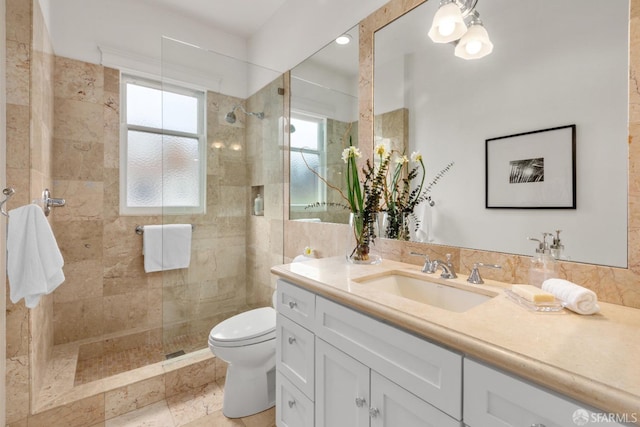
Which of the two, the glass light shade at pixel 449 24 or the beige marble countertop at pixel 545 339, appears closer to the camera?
the beige marble countertop at pixel 545 339

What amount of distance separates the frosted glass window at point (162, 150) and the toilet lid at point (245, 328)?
976 mm

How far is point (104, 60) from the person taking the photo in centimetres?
226

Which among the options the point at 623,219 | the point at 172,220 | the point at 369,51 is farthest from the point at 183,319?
the point at 623,219

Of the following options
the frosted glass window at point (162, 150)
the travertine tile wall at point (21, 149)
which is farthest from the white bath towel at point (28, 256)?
the frosted glass window at point (162, 150)

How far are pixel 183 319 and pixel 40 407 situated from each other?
2.80 ft

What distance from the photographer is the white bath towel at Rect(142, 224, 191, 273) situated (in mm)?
2297

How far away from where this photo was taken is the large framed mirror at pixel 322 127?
1.80 metres

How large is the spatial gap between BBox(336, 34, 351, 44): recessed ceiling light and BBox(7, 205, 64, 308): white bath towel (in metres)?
1.89

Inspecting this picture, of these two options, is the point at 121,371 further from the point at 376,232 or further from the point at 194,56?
the point at 194,56

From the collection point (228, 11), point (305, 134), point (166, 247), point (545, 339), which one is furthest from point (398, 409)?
point (228, 11)

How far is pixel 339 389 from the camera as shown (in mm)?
1004

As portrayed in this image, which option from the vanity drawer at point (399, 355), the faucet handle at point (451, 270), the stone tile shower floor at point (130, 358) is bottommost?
the stone tile shower floor at point (130, 358)

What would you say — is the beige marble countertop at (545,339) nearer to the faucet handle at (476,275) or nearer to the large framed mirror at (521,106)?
the faucet handle at (476,275)

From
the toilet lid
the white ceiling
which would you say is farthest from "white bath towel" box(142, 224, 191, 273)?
the white ceiling
